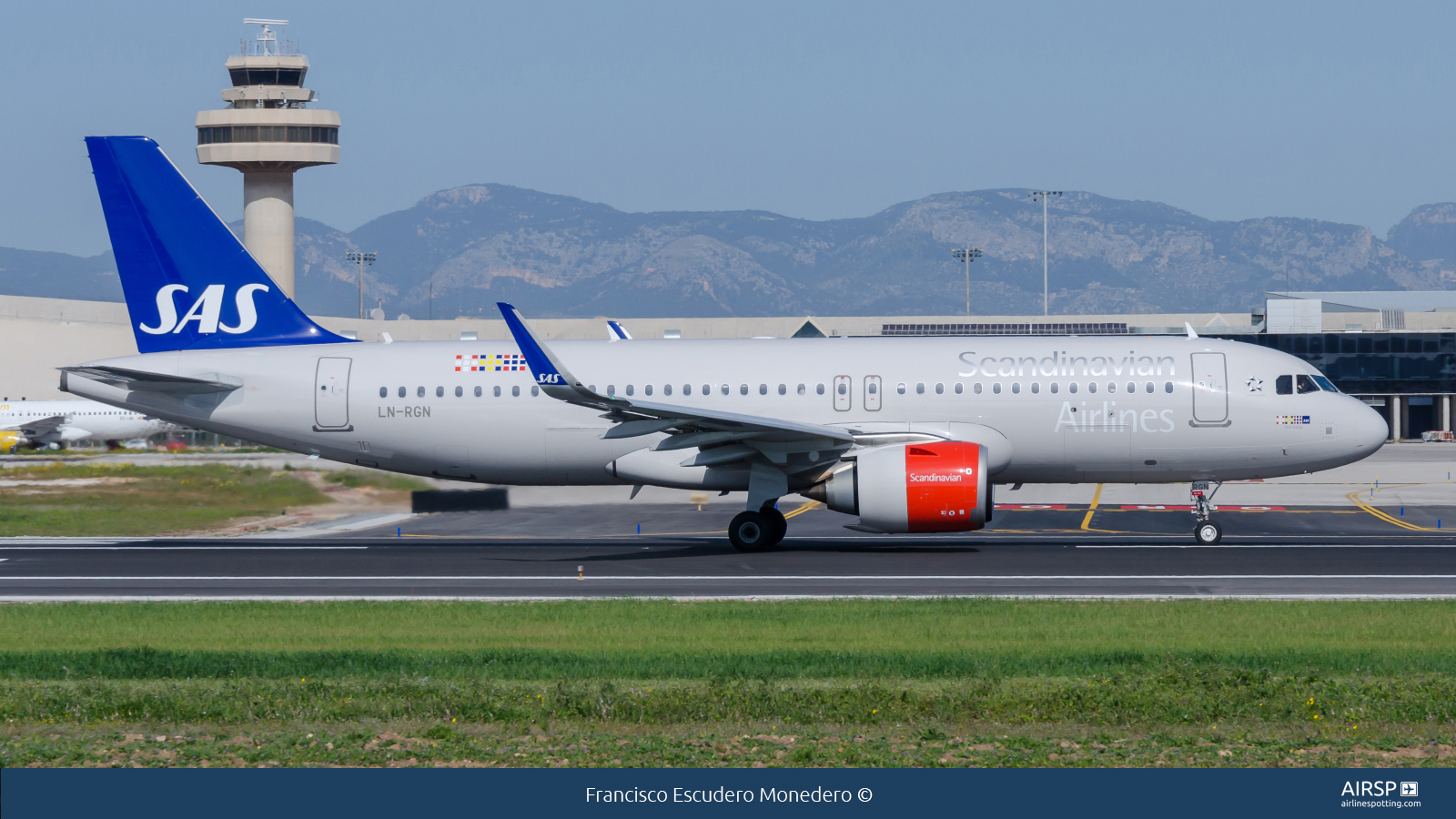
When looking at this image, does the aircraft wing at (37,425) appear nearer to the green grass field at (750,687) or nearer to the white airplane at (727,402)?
the white airplane at (727,402)

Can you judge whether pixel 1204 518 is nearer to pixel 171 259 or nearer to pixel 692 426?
pixel 692 426

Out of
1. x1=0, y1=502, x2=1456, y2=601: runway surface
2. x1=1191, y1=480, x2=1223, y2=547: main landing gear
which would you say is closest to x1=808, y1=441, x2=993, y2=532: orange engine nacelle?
x1=0, y1=502, x2=1456, y2=601: runway surface

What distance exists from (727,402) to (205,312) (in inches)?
439

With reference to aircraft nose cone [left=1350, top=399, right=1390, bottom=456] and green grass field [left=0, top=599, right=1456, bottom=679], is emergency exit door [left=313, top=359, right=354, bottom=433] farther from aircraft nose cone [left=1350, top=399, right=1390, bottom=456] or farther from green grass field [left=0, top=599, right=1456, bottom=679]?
aircraft nose cone [left=1350, top=399, right=1390, bottom=456]

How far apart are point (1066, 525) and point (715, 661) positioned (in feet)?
70.6

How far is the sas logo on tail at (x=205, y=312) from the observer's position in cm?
2961

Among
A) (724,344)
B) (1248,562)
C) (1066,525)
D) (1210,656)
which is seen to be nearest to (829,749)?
(1210,656)

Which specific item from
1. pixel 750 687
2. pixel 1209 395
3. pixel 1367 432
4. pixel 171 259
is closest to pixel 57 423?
pixel 171 259

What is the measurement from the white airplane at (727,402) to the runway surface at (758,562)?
4.98 ft

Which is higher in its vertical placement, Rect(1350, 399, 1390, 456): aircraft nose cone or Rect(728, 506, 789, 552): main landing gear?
Rect(1350, 399, 1390, 456): aircraft nose cone

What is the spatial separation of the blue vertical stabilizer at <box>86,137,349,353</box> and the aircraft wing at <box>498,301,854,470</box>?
6.59 m

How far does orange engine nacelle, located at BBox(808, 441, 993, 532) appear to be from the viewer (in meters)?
25.1

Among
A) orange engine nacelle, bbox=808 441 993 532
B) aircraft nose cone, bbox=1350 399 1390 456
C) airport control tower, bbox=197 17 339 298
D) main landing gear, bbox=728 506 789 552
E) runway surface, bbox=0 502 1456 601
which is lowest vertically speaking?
runway surface, bbox=0 502 1456 601

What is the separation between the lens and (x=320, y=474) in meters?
34.3
